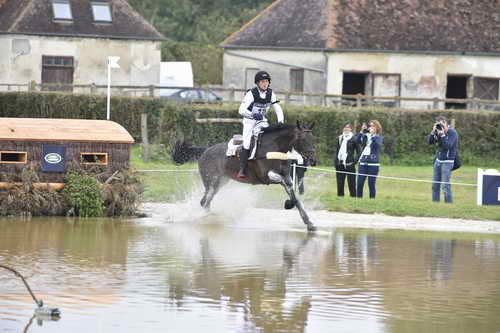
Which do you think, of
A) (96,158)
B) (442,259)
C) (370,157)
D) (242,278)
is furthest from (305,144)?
(242,278)

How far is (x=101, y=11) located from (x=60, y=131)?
32469 millimetres

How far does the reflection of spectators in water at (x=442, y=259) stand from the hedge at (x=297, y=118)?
15393 mm

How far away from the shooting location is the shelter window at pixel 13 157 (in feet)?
70.2

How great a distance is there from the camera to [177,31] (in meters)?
86.2

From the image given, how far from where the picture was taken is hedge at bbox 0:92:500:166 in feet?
115

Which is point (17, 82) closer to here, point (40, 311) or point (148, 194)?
point (148, 194)

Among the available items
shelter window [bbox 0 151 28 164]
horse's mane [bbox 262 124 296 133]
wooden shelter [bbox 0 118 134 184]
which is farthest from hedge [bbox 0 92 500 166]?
horse's mane [bbox 262 124 296 133]

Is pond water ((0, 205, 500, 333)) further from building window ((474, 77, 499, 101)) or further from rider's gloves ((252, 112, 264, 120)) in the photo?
building window ((474, 77, 499, 101))

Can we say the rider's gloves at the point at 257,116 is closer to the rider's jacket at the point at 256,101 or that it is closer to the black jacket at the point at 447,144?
the rider's jacket at the point at 256,101

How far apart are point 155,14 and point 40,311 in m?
74.6

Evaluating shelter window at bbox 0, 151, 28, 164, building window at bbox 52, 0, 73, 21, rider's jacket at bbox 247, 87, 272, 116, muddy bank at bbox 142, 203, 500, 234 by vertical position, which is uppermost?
building window at bbox 52, 0, 73, 21

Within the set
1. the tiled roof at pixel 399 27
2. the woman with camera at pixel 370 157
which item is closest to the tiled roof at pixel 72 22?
the tiled roof at pixel 399 27

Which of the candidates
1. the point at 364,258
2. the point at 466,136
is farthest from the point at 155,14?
the point at 364,258

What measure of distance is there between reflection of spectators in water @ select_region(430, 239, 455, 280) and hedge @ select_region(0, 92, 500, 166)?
15393mm
